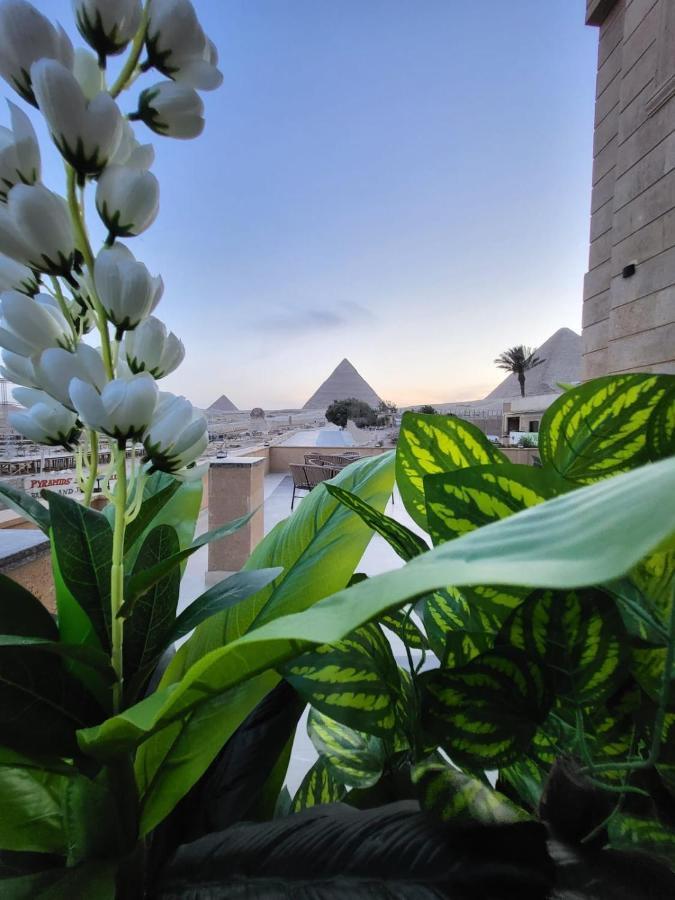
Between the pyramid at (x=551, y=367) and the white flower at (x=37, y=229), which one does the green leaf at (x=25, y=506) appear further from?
the pyramid at (x=551, y=367)

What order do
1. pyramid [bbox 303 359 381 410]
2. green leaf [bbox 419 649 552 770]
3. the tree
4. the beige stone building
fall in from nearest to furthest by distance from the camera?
green leaf [bbox 419 649 552 770]
the beige stone building
the tree
pyramid [bbox 303 359 381 410]

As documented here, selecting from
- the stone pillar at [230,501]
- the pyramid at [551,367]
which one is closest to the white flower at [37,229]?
Result: the stone pillar at [230,501]

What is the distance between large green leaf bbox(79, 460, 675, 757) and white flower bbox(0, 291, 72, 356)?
0.70ft

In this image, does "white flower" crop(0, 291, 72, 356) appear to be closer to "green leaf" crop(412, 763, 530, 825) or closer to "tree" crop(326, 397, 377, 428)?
"green leaf" crop(412, 763, 530, 825)

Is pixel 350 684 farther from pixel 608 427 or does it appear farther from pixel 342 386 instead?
pixel 342 386

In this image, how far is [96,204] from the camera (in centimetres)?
23

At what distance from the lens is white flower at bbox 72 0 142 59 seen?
226 millimetres

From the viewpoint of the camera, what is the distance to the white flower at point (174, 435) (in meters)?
0.24

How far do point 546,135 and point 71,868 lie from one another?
41.7ft

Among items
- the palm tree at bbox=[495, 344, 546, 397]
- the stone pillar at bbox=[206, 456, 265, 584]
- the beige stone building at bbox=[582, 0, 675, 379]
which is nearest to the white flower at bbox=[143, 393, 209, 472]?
the beige stone building at bbox=[582, 0, 675, 379]

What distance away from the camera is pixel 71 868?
Answer: 202 millimetres

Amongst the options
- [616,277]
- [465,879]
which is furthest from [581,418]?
[616,277]

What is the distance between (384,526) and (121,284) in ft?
0.54

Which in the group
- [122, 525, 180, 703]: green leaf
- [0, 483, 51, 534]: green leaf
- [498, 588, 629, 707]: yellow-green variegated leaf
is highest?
[0, 483, 51, 534]: green leaf
